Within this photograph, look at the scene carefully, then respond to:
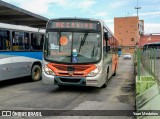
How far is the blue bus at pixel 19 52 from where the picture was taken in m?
13.1

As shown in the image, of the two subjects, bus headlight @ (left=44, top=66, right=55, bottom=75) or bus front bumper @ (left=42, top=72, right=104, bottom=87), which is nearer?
bus front bumper @ (left=42, top=72, right=104, bottom=87)

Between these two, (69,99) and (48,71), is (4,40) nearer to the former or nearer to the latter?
(48,71)

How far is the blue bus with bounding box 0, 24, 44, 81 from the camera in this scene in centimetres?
1311

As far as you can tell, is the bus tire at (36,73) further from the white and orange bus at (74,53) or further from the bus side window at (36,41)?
the white and orange bus at (74,53)

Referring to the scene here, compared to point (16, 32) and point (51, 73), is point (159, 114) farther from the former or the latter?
point (16, 32)

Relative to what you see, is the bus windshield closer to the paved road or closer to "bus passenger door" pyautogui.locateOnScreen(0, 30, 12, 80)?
the paved road

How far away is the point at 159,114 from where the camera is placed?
6.08m

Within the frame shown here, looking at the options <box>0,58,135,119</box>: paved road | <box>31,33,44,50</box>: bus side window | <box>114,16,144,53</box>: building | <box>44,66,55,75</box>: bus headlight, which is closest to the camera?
<box>0,58,135,119</box>: paved road

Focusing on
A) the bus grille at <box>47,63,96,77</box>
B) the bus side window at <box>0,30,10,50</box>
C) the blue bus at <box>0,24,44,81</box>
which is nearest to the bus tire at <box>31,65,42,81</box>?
the blue bus at <box>0,24,44,81</box>

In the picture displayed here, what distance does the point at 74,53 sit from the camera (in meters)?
11.6

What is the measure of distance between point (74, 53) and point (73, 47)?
0.84ft

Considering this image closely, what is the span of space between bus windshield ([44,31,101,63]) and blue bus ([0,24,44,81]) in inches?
87.9

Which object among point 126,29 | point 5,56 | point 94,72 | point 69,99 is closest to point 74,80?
point 94,72

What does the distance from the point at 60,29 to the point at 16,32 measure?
3.13 metres
